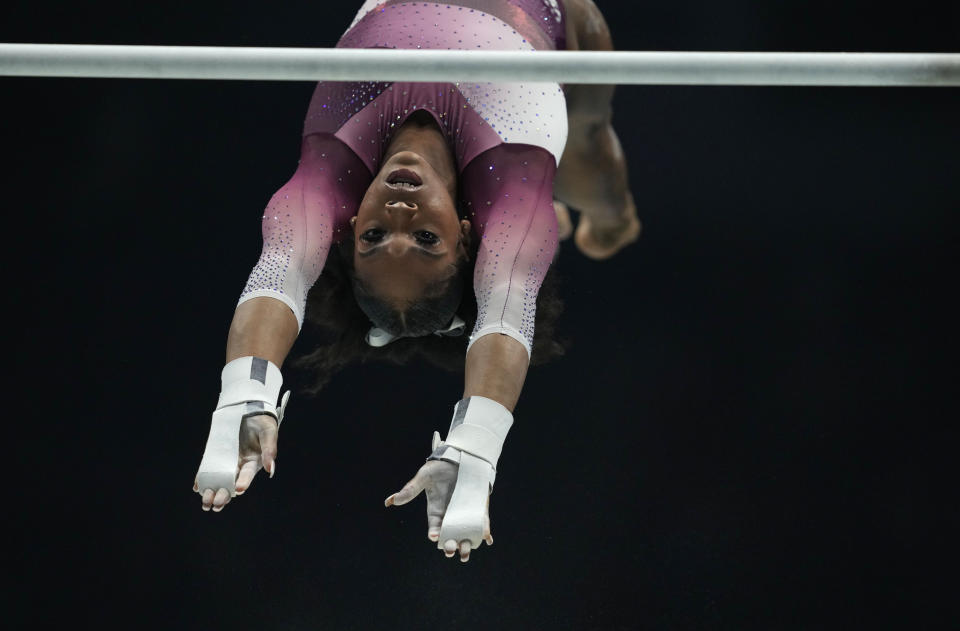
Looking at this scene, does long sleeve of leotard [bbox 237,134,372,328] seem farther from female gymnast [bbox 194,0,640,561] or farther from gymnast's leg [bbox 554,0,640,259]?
gymnast's leg [bbox 554,0,640,259]

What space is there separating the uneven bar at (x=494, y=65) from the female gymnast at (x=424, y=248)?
1.10ft

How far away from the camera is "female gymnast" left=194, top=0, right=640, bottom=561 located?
1672 millimetres

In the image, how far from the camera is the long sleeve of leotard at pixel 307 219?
6.00ft

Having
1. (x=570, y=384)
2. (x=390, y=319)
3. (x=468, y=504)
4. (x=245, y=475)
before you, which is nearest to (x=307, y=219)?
(x=390, y=319)

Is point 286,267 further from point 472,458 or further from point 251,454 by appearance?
point 472,458

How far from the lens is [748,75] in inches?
60.1

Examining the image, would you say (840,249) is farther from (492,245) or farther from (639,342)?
(492,245)

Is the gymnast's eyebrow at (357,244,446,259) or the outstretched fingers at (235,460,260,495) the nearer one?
the outstretched fingers at (235,460,260,495)

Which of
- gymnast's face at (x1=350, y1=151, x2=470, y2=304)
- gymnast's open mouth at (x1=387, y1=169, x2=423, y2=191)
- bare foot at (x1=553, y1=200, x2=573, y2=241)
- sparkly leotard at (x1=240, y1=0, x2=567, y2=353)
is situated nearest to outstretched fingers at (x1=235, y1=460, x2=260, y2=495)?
sparkly leotard at (x1=240, y1=0, x2=567, y2=353)

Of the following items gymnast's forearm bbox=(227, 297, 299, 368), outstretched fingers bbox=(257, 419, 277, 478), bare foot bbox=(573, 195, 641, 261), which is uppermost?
bare foot bbox=(573, 195, 641, 261)

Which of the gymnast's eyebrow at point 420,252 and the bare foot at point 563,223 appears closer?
the gymnast's eyebrow at point 420,252

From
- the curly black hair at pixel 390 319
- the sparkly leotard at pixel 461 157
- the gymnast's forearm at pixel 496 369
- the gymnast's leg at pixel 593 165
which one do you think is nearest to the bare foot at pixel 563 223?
the gymnast's leg at pixel 593 165

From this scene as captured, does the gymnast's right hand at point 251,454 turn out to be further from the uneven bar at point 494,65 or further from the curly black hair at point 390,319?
the uneven bar at point 494,65

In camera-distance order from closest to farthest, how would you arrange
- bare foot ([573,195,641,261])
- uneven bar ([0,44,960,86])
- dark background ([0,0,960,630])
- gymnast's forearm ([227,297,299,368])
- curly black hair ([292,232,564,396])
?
uneven bar ([0,44,960,86])
gymnast's forearm ([227,297,299,368])
curly black hair ([292,232,564,396])
dark background ([0,0,960,630])
bare foot ([573,195,641,261])
